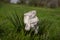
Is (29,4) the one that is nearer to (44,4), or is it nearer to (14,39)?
(44,4)

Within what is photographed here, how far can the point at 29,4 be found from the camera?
39.2ft

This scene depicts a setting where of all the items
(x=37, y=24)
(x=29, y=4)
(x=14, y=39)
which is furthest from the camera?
(x=29, y=4)

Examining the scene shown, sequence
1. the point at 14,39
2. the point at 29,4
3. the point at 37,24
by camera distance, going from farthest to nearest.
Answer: the point at 29,4
the point at 37,24
the point at 14,39

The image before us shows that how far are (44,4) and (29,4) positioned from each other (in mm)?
787

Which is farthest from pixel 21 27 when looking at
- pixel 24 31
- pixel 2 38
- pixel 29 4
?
pixel 29 4

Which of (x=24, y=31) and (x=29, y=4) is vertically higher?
(x=24, y=31)

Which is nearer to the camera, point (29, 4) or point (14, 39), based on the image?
point (14, 39)

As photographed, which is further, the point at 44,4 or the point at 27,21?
the point at 44,4

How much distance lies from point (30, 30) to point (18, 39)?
1.37 feet

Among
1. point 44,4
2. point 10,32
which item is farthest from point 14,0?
point 10,32

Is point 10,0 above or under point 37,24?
under

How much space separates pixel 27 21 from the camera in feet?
19.5

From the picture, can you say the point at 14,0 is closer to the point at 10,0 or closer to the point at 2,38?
the point at 10,0

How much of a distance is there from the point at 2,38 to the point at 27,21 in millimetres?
731
